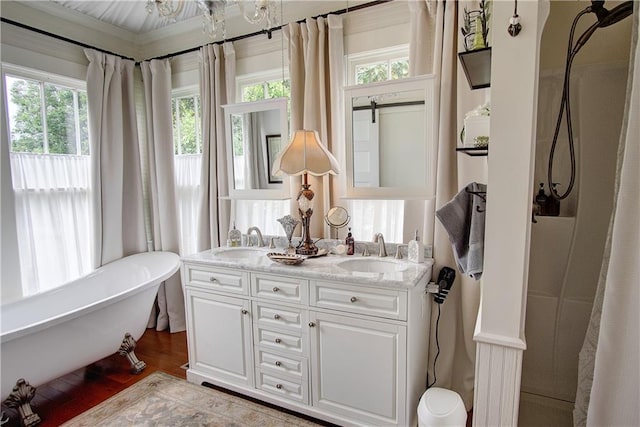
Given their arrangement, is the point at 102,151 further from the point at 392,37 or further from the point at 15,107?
the point at 392,37

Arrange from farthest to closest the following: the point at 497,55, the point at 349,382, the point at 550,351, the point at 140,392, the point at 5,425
Answer: the point at 140,392, the point at 5,425, the point at 349,382, the point at 550,351, the point at 497,55

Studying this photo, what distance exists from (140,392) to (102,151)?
1.98m

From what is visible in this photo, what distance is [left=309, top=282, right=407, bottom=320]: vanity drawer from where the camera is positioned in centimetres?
168

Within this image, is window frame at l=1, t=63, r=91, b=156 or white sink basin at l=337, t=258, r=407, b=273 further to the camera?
window frame at l=1, t=63, r=91, b=156


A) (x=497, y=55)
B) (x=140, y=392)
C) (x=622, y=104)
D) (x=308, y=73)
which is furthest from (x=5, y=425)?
(x=622, y=104)

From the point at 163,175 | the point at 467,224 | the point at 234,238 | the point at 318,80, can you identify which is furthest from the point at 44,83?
the point at 467,224

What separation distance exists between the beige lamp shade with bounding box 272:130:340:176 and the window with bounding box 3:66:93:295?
192 cm

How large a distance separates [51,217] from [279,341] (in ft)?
7.07

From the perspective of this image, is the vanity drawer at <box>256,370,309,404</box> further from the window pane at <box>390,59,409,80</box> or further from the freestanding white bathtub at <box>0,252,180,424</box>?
the window pane at <box>390,59,409,80</box>

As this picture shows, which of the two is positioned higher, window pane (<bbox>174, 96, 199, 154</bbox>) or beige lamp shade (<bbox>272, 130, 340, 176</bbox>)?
window pane (<bbox>174, 96, 199, 154</bbox>)

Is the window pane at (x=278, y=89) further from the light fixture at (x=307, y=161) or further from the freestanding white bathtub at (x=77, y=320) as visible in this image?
the freestanding white bathtub at (x=77, y=320)

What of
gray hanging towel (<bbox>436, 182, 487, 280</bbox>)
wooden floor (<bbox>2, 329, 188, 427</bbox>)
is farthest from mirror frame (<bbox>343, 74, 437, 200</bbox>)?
wooden floor (<bbox>2, 329, 188, 427</bbox>)

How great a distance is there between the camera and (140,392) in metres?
2.26

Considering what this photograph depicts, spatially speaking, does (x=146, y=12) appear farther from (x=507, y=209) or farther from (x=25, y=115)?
(x=507, y=209)
